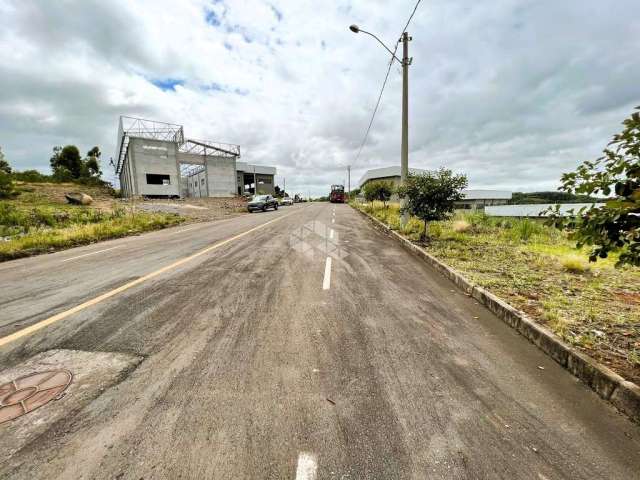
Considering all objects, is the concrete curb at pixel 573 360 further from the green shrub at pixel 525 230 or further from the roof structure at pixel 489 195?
the roof structure at pixel 489 195

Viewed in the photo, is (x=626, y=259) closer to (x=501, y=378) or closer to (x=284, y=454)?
(x=501, y=378)

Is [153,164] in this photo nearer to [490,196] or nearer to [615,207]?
[615,207]

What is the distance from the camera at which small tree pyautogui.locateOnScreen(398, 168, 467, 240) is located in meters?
9.48

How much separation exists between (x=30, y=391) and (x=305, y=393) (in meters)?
2.54

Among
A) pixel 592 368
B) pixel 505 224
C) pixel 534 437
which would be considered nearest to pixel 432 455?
pixel 534 437

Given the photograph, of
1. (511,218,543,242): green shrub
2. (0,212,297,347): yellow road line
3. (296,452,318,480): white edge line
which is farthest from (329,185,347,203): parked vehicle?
(296,452,318,480): white edge line

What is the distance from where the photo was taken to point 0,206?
16.4 m

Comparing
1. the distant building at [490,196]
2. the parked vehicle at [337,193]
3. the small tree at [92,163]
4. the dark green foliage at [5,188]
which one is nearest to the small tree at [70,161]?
the small tree at [92,163]

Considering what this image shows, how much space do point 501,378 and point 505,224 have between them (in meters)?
13.2

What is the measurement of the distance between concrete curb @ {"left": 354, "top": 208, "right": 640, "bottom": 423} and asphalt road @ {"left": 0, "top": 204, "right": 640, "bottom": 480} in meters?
0.10

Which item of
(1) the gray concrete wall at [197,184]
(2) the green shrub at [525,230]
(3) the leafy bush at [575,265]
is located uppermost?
(1) the gray concrete wall at [197,184]

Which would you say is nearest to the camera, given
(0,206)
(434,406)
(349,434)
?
(349,434)

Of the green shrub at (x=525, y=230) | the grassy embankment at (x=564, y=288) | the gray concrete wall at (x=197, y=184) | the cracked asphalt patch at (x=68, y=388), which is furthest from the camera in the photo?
the gray concrete wall at (x=197, y=184)

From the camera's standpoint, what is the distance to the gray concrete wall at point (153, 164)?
3153 centimetres
